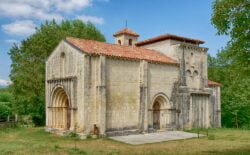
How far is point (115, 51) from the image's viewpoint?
21.0m

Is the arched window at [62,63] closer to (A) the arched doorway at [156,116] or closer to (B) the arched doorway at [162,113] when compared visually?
(B) the arched doorway at [162,113]

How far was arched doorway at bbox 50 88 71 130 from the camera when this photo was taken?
71.7ft

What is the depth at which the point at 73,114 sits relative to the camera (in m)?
19.0

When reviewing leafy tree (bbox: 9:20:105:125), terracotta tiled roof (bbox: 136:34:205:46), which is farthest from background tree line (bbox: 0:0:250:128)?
terracotta tiled roof (bbox: 136:34:205:46)

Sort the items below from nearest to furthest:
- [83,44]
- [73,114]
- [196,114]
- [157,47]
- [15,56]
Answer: [73,114] < [83,44] < [196,114] < [157,47] < [15,56]

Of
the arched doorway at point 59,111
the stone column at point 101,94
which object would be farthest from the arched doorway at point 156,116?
the arched doorway at point 59,111

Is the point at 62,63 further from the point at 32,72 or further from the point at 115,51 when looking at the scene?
the point at 32,72

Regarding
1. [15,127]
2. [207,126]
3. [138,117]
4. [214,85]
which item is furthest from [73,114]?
[214,85]

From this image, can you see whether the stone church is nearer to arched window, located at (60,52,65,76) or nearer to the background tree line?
arched window, located at (60,52,65,76)

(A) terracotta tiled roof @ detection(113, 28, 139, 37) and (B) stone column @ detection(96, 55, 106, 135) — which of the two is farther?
(A) terracotta tiled roof @ detection(113, 28, 139, 37)

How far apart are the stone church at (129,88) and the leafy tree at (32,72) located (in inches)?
188

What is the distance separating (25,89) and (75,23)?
1784 cm

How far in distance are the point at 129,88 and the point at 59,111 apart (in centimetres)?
641

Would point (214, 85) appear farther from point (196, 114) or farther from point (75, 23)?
point (75, 23)
